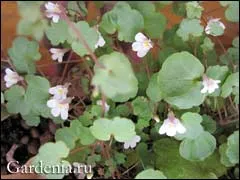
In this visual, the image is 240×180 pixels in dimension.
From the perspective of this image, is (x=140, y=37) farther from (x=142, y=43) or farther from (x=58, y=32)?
(x=58, y=32)

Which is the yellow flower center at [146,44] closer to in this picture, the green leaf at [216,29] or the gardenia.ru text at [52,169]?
the green leaf at [216,29]

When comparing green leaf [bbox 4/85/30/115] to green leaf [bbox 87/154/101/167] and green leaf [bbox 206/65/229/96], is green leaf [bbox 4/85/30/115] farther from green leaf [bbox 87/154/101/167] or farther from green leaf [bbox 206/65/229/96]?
green leaf [bbox 206/65/229/96]

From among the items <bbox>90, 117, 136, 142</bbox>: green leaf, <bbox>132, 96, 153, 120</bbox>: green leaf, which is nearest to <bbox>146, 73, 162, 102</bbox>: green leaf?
<bbox>132, 96, 153, 120</bbox>: green leaf

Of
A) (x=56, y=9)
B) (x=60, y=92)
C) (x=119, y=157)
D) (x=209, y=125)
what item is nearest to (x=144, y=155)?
(x=119, y=157)

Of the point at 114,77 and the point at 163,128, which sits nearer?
the point at 114,77

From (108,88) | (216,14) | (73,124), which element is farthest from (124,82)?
(216,14)

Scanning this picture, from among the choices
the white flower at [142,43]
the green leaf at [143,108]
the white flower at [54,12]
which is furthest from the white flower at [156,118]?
the white flower at [54,12]

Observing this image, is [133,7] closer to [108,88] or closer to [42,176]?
[42,176]
